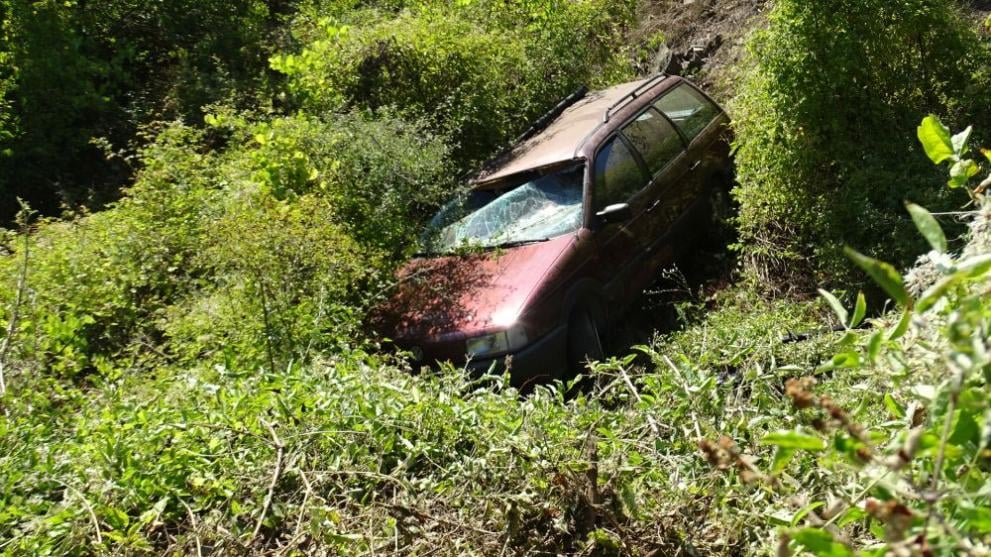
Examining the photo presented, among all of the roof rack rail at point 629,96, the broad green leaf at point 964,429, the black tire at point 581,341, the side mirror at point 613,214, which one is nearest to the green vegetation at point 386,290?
the broad green leaf at point 964,429

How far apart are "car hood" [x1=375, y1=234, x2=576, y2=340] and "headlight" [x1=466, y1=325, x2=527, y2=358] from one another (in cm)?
5

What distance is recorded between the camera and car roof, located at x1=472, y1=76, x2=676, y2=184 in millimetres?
6660

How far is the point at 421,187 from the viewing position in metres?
6.60

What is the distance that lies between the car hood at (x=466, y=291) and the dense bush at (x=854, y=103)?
5.97 feet

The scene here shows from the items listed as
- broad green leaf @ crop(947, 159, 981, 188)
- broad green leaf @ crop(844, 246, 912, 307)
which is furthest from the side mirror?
broad green leaf @ crop(844, 246, 912, 307)

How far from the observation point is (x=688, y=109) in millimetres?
7660

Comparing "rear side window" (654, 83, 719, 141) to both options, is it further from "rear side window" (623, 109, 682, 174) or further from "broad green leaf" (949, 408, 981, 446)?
"broad green leaf" (949, 408, 981, 446)

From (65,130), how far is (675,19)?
327 inches

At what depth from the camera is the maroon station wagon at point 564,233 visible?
555 cm

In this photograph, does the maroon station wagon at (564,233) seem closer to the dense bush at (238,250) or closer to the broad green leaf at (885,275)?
the dense bush at (238,250)

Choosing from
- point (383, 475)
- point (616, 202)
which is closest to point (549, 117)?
point (616, 202)

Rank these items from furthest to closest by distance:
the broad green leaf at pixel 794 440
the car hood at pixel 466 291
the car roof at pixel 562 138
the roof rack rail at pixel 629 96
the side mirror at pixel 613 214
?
the roof rack rail at pixel 629 96 < the car roof at pixel 562 138 < the side mirror at pixel 613 214 < the car hood at pixel 466 291 < the broad green leaf at pixel 794 440

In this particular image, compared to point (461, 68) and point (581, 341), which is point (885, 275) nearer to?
point (581, 341)

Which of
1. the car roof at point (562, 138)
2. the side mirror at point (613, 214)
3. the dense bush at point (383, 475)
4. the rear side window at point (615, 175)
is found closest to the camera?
the dense bush at point (383, 475)
